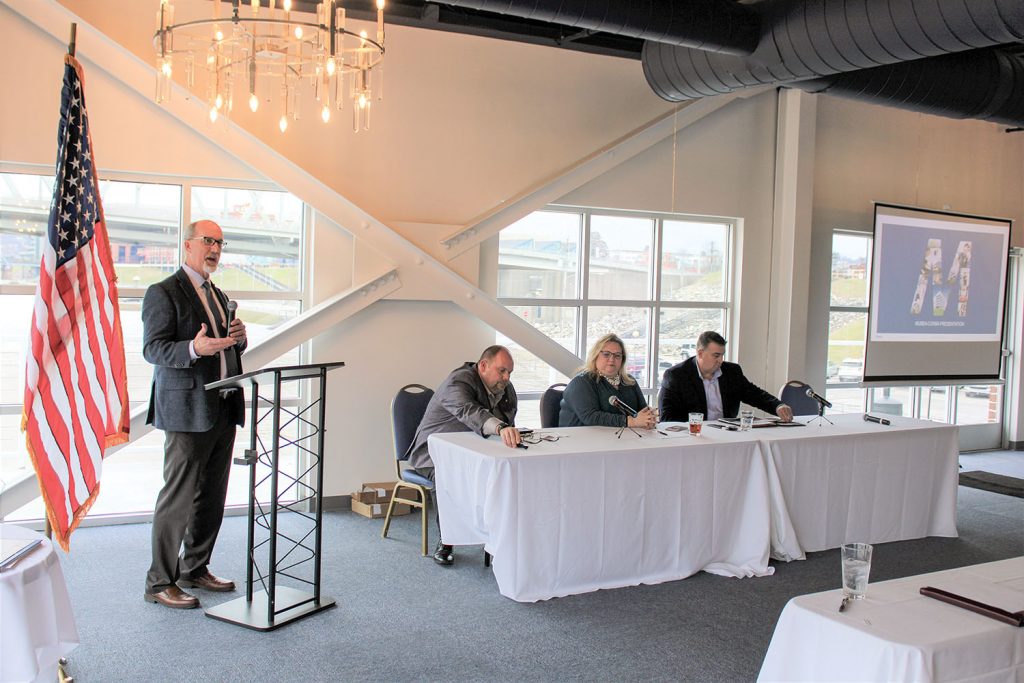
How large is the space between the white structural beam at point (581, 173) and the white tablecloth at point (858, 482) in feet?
7.77

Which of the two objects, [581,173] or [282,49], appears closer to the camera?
[282,49]

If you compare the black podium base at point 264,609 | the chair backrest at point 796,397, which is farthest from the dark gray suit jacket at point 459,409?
the chair backrest at point 796,397

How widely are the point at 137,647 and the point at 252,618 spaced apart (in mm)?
474

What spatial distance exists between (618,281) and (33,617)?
5.44 meters

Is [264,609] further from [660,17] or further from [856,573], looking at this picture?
[660,17]

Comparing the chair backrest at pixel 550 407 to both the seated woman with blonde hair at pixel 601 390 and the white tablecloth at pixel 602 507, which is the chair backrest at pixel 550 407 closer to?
the seated woman with blonde hair at pixel 601 390

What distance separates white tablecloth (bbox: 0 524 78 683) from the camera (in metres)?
2.18

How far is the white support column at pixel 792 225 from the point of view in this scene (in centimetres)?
748

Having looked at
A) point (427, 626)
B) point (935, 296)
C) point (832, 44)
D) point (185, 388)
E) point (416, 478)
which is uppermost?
point (832, 44)

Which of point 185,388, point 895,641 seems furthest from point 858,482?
point 185,388

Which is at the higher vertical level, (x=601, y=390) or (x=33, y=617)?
(x=601, y=390)

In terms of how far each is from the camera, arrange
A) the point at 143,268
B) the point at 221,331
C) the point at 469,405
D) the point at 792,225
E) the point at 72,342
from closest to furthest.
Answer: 1. the point at 72,342
2. the point at 221,331
3. the point at 469,405
4. the point at 143,268
5. the point at 792,225

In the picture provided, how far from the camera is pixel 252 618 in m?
3.82

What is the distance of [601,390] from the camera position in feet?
17.1
